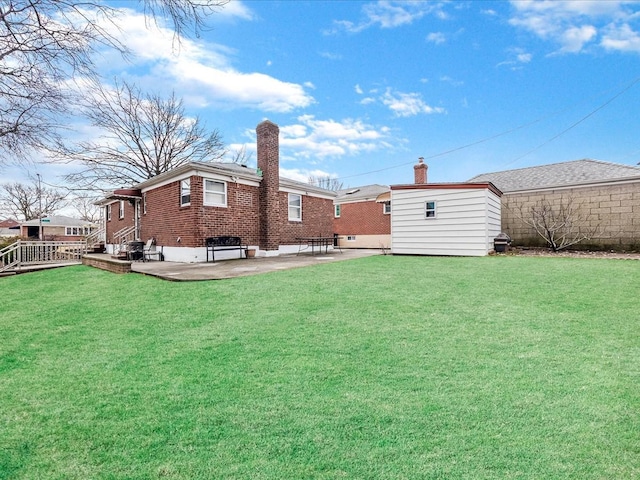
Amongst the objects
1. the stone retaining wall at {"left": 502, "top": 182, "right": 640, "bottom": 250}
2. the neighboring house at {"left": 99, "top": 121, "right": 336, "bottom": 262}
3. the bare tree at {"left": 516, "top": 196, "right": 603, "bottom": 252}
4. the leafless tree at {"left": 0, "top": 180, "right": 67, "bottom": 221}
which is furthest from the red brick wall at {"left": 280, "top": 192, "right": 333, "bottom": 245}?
the leafless tree at {"left": 0, "top": 180, "right": 67, "bottom": 221}

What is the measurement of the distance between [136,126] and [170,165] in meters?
3.51

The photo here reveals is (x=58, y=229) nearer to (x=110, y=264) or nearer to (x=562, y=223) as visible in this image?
(x=110, y=264)

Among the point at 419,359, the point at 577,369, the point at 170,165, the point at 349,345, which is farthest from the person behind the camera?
the point at 170,165

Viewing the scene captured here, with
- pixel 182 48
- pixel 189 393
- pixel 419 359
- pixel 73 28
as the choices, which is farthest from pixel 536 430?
pixel 73 28

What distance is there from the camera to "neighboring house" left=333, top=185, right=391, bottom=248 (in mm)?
21828

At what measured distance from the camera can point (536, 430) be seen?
2.16m

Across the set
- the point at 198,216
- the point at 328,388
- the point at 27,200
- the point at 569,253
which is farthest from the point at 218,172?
A: the point at 27,200

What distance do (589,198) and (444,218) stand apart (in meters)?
6.61

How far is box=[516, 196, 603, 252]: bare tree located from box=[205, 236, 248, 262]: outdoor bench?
13222mm

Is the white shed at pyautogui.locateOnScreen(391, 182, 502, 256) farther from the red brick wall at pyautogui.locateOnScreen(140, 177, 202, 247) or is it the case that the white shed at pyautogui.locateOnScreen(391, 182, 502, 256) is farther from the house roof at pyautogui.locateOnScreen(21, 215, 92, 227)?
the house roof at pyautogui.locateOnScreen(21, 215, 92, 227)

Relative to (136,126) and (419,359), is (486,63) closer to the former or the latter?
(419,359)

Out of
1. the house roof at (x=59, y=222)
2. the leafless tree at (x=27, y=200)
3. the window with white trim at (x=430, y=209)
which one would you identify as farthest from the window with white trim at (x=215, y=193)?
the leafless tree at (x=27, y=200)

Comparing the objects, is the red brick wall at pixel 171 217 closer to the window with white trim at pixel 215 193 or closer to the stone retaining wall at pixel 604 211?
the window with white trim at pixel 215 193

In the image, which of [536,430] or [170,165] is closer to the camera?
[536,430]
